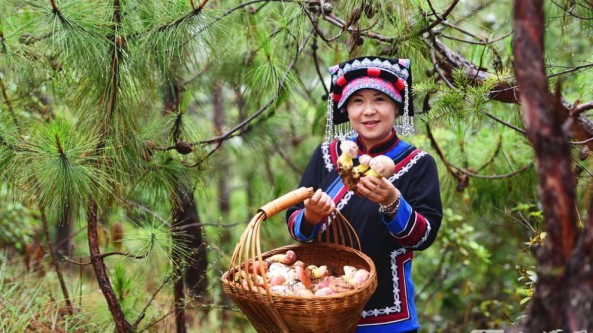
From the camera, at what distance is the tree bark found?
3.42 ft

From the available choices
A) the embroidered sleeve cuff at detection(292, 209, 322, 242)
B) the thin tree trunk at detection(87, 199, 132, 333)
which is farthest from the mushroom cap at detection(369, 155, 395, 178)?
the thin tree trunk at detection(87, 199, 132, 333)

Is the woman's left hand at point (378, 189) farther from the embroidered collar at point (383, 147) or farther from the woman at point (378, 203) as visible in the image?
the embroidered collar at point (383, 147)

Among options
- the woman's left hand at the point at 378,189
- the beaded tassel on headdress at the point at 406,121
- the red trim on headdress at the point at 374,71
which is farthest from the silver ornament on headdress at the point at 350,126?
the woman's left hand at the point at 378,189

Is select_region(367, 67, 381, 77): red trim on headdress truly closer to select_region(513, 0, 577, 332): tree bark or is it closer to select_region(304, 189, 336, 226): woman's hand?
select_region(304, 189, 336, 226): woman's hand

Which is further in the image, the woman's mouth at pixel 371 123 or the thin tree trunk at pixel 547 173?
the woman's mouth at pixel 371 123

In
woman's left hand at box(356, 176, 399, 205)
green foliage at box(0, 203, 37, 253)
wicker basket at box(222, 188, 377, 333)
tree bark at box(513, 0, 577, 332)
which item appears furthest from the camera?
green foliage at box(0, 203, 37, 253)

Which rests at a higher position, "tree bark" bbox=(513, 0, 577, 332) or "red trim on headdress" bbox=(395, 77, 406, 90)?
"red trim on headdress" bbox=(395, 77, 406, 90)

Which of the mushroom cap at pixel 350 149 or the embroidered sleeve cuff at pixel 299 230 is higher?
the mushroom cap at pixel 350 149

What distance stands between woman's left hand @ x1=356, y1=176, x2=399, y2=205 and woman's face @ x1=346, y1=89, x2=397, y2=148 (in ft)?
0.93

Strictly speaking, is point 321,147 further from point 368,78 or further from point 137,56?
point 137,56

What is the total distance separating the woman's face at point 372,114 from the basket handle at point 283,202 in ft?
0.92

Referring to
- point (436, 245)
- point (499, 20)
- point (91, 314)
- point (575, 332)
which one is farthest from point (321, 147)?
point (499, 20)

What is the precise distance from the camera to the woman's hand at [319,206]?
174cm

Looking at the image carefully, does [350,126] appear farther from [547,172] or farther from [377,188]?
[547,172]
